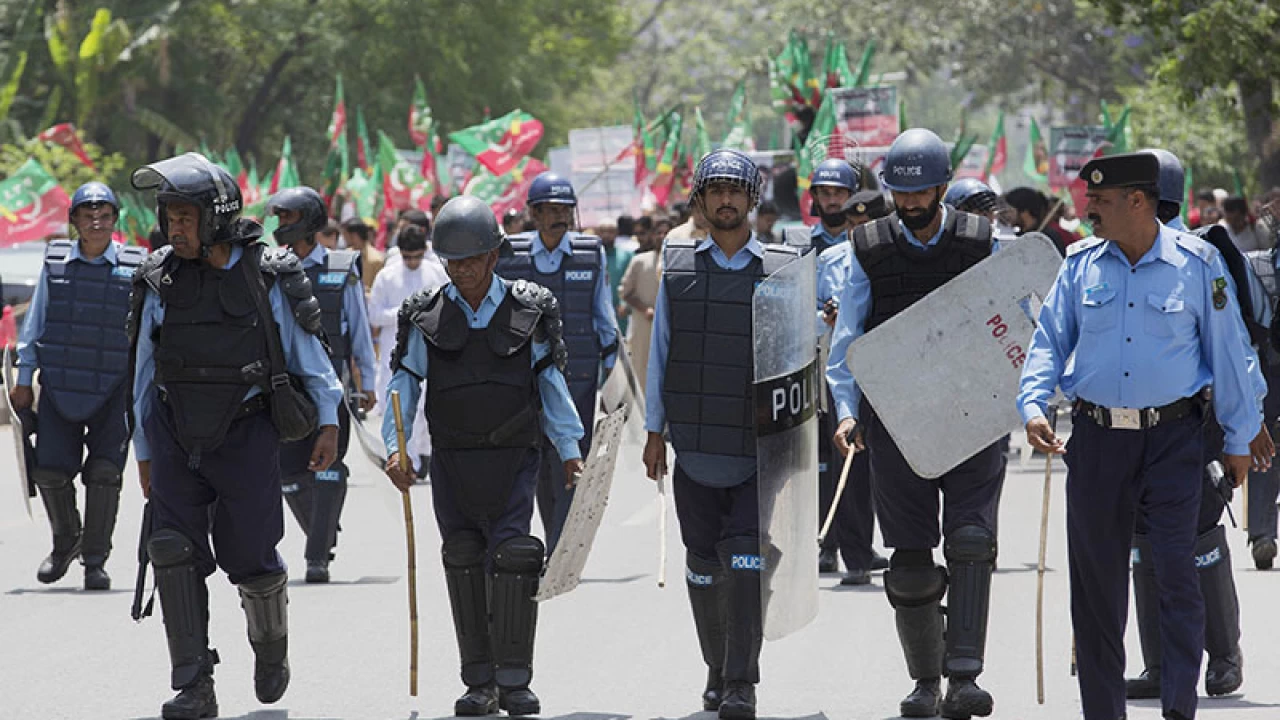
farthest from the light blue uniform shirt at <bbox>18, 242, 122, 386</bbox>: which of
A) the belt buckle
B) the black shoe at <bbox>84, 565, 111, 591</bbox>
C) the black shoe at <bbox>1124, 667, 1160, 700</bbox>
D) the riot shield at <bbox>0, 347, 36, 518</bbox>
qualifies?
the belt buckle

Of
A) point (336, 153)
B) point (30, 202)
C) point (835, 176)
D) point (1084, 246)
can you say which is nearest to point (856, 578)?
point (835, 176)

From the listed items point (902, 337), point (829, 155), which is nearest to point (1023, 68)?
point (829, 155)

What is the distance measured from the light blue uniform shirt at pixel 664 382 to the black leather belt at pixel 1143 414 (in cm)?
149

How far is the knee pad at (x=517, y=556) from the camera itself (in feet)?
26.2

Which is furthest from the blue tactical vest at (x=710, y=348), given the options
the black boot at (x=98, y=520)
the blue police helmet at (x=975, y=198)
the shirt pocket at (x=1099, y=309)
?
the black boot at (x=98, y=520)

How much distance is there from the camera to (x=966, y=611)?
8.03 m

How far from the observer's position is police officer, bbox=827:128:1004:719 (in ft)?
26.4

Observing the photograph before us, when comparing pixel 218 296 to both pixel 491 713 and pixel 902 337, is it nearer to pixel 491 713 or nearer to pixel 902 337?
pixel 491 713

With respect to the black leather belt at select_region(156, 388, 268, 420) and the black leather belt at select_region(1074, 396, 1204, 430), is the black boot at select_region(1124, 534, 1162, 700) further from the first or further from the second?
the black leather belt at select_region(156, 388, 268, 420)

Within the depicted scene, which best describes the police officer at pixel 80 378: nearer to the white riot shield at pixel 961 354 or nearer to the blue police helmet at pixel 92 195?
the blue police helmet at pixel 92 195

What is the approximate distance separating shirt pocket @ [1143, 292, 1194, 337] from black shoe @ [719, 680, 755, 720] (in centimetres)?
190

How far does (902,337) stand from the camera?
8.20 m

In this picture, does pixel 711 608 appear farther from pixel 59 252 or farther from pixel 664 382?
pixel 59 252

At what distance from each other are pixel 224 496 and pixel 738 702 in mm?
1803
